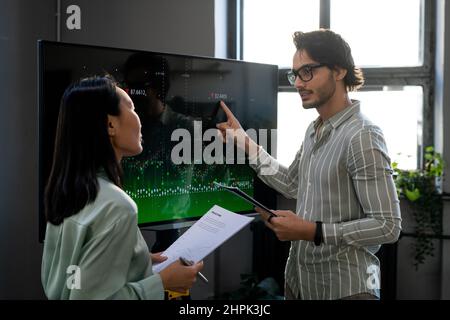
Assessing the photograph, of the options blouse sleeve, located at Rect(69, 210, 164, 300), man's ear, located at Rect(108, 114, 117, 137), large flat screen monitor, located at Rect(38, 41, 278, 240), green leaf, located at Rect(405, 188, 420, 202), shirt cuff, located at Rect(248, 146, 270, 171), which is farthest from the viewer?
green leaf, located at Rect(405, 188, 420, 202)

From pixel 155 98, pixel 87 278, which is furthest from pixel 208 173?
pixel 87 278

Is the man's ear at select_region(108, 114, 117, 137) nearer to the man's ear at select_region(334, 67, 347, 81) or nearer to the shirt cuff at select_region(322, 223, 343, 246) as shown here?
the shirt cuff at select_region(322, 223, 343, 246)

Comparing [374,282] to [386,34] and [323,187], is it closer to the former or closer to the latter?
[323,187]

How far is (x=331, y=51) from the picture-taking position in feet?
5.68

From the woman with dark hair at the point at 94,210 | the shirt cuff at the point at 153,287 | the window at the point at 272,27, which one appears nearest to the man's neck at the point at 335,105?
the woman with dark hair at the point at 94,210

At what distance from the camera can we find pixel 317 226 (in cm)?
158

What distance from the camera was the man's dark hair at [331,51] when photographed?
1730 millimetres

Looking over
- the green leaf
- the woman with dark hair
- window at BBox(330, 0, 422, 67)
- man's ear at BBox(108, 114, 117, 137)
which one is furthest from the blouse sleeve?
window at BBox(330, 0, 422, 67)

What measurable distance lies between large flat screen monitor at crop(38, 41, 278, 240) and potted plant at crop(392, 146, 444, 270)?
73cm

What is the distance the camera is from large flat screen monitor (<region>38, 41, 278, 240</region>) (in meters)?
2.00

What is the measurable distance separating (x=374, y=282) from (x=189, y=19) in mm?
1777

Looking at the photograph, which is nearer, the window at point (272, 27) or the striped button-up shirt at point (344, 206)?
the striped button-up shirt at point (344, 206)

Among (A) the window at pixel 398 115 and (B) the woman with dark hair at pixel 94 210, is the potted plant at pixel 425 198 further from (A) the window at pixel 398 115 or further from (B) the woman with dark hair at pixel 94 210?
(B) the woman with dark hair at pixel 94 210

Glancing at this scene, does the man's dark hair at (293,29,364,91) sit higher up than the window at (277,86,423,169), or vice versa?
the man's dark hair at (293,29,364,91)
